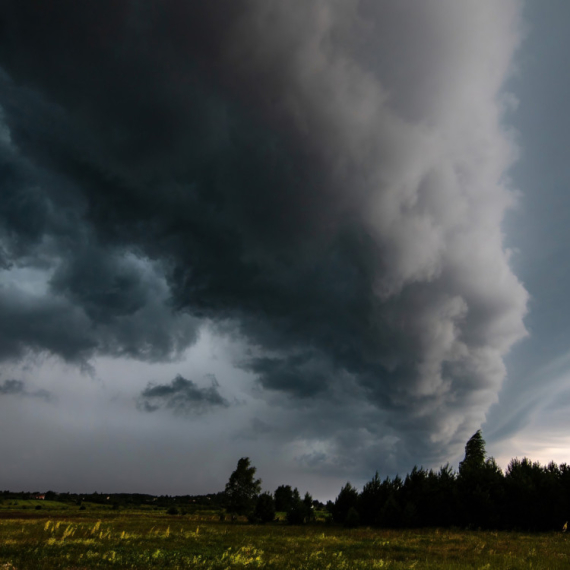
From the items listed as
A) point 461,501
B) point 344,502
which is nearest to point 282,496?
point 344,502

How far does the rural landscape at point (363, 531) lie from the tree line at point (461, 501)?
128 millimetres

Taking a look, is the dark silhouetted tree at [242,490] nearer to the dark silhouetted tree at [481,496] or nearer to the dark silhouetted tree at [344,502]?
the dark silhouetted tree at [344,502]

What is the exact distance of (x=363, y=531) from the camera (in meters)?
44.8

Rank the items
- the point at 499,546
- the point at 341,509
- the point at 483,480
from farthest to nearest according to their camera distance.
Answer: the point at 341,509 → the point at 483,480 → the point at 499,546

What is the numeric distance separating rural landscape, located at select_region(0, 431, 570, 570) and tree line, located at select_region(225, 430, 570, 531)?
5.0 inches

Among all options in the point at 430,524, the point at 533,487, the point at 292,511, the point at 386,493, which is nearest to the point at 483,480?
the point at 533,487

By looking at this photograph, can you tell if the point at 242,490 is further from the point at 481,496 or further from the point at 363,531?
the point at 481,496

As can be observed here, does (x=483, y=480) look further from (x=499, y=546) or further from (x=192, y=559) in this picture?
(x=192, y=559)

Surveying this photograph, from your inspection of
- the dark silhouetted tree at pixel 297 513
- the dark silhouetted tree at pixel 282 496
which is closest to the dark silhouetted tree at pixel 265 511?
the dark silhouetted tree at pixel 297 513

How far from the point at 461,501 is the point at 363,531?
15386mm

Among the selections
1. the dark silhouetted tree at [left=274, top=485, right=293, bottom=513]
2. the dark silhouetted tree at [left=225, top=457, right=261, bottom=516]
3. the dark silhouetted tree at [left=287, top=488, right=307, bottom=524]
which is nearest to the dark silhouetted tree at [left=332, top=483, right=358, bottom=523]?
the dark silhouetted tree at [left=287, top=488, right=307, bottom=524]

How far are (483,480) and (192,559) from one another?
46712 mm

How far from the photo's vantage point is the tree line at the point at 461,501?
4612cm

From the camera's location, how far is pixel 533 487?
152 ft
